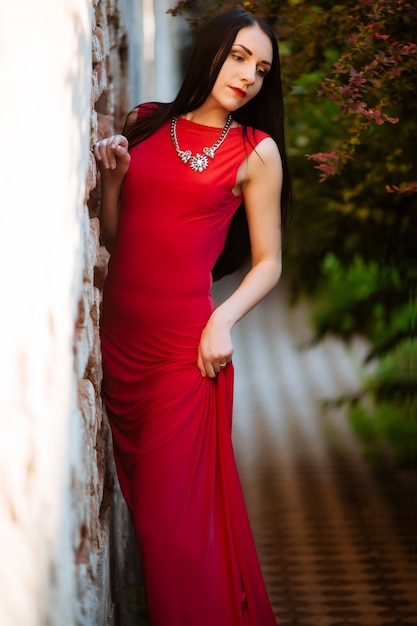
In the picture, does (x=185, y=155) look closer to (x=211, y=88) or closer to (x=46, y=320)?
(x=211, y=88)

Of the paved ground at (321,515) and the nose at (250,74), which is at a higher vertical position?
the nose at (250,74)

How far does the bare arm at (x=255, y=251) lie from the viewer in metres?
2.54

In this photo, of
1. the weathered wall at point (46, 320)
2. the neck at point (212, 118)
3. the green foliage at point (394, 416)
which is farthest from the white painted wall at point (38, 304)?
the green foliage at point (394, 416)

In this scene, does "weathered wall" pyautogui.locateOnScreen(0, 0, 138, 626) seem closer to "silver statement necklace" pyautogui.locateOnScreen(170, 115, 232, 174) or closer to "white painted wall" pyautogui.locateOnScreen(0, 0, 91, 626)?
"white painted wall" pyautogui.locateOnScreen(0, 0, 91, 626)

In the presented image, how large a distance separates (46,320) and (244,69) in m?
1.11

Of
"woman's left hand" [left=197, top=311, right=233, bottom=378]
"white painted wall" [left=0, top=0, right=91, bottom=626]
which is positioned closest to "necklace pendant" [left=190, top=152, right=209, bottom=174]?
"woman's left hand" [left=197, top=311, right=233, bottom=378]

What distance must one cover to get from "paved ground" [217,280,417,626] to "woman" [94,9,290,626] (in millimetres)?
1282

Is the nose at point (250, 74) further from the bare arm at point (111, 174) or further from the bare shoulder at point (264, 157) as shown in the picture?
the bare arm at point (111, 174)

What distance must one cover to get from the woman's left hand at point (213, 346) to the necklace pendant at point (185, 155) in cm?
41

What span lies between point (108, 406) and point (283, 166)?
815 millimetres

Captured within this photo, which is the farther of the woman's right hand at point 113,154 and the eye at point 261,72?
the eye at point 261,72

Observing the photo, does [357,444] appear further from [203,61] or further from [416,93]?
[203,61]

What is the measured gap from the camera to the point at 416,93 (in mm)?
3330

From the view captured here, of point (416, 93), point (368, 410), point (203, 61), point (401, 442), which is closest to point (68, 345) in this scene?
point (203, 61)
